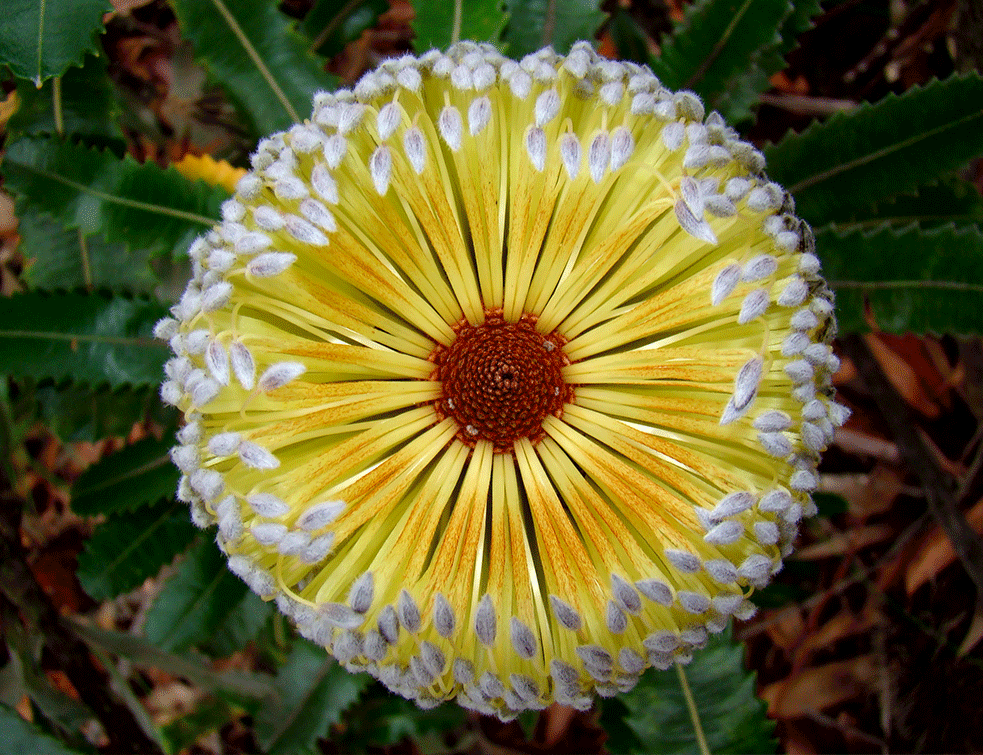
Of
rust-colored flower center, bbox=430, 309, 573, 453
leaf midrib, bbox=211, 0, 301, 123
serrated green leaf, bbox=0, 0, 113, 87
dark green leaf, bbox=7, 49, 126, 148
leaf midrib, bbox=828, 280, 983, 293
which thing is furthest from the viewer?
dark green leaf, bbox=7, 49, 126, 148

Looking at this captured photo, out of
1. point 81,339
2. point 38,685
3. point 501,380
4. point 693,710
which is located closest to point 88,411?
point 81,339

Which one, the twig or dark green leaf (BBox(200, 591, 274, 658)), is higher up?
the twig

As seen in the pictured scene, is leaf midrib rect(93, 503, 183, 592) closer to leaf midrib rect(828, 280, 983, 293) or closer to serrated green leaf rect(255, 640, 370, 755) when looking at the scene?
serrated green leaf rect(255, 640, 370, 755)

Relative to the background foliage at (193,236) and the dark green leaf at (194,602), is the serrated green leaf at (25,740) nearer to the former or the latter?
the background foliage at (193,236)

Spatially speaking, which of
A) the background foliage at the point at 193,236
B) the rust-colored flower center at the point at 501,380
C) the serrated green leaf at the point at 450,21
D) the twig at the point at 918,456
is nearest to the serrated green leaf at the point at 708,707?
the background foliage at the point at 193,236

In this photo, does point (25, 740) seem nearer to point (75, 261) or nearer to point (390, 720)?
point (390, 720)

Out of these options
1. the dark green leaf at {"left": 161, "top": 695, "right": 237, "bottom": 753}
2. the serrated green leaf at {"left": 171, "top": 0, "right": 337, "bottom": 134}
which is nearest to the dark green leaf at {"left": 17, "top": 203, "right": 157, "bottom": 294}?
the serrated green leaf at {"left": 171, "top": 0, "right": 337, "bottom": 134}

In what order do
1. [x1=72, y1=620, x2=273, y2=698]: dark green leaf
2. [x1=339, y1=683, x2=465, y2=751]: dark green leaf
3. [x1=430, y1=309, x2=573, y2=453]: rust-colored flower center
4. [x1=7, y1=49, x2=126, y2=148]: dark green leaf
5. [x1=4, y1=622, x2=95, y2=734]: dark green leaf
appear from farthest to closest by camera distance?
[x1=339, y1=683, x2=465, y2=751]: dark green leaf
[x1=72, y1=620, x2=273, y2=698]: dark green leaf
[x1=4, y1=622, x2=95, y2=734]: dark green leaf
[x1=7, y1=49, x2=126, y2=148]: dark green leaf
[x1=430, y1=309, x2=573, y2=453]: rust-colored flower center

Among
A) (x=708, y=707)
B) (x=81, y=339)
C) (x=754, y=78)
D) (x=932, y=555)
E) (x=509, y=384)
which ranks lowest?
(x=708, y=707)
